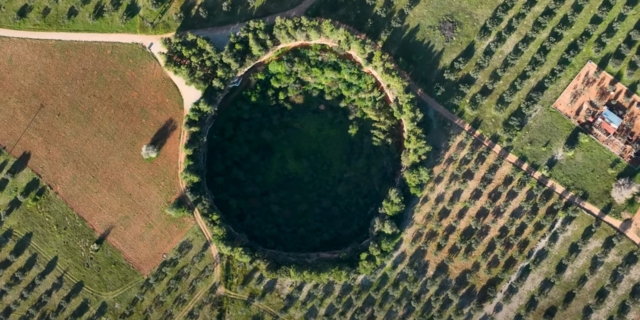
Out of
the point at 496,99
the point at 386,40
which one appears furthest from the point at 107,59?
the point at 496,99

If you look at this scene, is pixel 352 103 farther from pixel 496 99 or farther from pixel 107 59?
pixel 107 59

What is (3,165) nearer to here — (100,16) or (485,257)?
(100,16)

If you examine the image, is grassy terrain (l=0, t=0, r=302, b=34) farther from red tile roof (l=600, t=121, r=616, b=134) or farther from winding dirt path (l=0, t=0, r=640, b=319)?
red tile roof (l=600, t=121, r=616, b=134)

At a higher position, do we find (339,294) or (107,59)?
(107,59)

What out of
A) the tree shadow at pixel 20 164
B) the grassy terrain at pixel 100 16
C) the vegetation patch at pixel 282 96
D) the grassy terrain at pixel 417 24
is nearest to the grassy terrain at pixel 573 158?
the grassy terrain at pixel 417 24

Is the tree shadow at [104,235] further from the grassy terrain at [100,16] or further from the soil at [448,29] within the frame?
the soil at [448,29]

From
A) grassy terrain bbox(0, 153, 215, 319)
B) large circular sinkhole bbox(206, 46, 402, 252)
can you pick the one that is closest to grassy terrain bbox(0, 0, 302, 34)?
large circular sinkhole bbox(206, 46, 402, 252)
